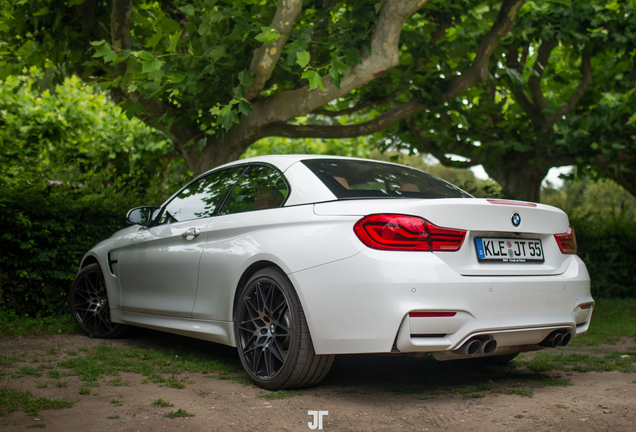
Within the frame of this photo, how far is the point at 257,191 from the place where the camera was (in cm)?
436

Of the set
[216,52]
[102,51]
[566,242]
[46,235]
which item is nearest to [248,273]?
[566,242]

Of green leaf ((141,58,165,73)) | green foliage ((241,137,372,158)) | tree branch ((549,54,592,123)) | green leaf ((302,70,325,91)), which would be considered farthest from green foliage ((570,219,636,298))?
green foliage ((241,137,372,158))

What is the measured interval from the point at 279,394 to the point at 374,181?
1539 millimetres

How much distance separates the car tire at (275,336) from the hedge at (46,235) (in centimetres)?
368

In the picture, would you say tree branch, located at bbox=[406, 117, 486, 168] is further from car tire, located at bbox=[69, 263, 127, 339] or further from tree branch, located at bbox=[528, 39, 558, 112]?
car tire, located at bbox=[69, 263, 127, 339]

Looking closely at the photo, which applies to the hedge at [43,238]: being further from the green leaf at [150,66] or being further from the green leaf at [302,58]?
the green leaf at [302,58]

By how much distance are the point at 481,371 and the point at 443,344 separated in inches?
61.7

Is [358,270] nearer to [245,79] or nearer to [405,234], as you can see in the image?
[405,234]

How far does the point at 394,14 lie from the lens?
6832mm

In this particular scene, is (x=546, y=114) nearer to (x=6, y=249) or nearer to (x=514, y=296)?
(x=514, y=296)

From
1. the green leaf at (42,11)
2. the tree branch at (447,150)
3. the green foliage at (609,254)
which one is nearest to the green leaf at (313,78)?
the green leaf at (42,11)

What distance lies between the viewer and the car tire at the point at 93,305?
5.79m

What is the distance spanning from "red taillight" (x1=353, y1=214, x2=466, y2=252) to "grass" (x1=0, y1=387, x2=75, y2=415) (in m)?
1.99

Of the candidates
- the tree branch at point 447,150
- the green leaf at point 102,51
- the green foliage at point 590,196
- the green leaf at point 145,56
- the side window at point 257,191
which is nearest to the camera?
the side window at point 257,191
